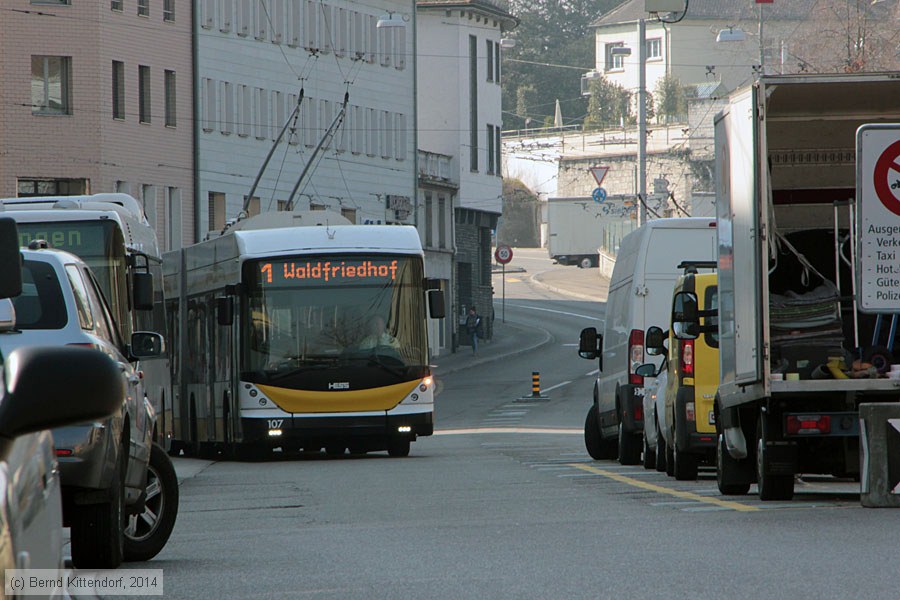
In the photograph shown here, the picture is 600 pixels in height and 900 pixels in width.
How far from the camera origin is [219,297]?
30016 millimetres

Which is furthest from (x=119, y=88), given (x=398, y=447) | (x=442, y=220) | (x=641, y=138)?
(x=398, y=447)

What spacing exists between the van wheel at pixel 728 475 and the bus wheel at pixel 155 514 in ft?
20.9

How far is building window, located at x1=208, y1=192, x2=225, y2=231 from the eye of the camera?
2628 inches

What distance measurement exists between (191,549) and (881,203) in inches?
241

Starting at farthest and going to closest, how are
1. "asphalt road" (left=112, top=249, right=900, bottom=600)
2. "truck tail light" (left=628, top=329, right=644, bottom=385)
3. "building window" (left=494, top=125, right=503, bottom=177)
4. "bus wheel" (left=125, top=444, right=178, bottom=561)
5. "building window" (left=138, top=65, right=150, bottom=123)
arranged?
"building window" (left=494, top=125, right=503, bottom=177), "building window" (left=138, top=65, right=150, bottom=123), "truck tail light" (left=628, top=329, right=644, bottom=385), "bus wheel" (left=125, top=444, right=178, bottom=561), "asphalt road" (left=112, top=249, right=900, bottom=600)

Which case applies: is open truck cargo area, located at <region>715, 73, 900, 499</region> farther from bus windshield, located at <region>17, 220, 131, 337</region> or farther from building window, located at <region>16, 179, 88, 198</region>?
building window, located at <region>16, 179, 88, 198</region>

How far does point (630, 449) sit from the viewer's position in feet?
81.4

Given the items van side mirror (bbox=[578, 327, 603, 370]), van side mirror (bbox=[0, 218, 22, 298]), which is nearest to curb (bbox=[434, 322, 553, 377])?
van side mirror (bbox=[578, 327, 603, 370])

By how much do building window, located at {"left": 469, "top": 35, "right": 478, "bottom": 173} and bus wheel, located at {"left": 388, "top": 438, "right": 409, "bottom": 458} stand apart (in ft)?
198

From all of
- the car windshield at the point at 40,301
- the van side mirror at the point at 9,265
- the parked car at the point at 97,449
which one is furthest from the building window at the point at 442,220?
the van side mirror at the point at 9,265

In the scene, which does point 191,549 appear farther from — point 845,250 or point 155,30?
point 155,30

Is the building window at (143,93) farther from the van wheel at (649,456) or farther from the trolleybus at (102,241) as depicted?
the van wheel at (649,456)

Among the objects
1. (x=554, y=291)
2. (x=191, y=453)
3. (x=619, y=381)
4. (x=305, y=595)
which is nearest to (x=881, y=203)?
(x=305, y=595)

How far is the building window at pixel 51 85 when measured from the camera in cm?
5894
